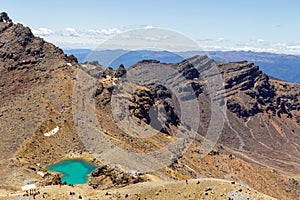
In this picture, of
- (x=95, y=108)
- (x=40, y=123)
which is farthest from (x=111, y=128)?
(x=40, y=123)

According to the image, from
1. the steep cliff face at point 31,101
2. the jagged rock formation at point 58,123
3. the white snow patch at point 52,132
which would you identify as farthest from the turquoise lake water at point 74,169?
the white snow patch at point 52,132

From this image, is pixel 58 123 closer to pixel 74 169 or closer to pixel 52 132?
pixel 52 132

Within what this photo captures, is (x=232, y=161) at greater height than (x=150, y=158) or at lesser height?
lesser

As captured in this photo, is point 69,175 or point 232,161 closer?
point 69,175

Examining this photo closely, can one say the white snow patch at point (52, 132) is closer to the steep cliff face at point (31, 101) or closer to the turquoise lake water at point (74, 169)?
the steep cliff face at point (31, 101)

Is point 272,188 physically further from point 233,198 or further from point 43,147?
point 233,198

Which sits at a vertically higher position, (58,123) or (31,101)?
(31,101)

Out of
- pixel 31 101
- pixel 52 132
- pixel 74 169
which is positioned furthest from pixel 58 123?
pixel 74 169

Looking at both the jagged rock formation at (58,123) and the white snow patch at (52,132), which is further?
the white snow patch at (52,132)
